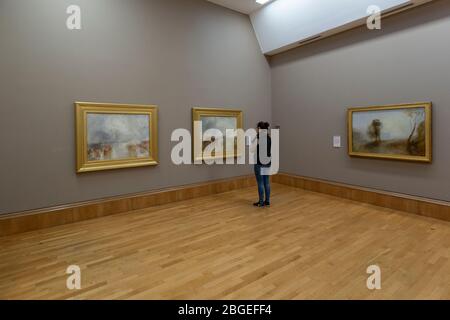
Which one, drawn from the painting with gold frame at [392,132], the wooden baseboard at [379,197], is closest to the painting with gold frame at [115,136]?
the wooden baseboard at [379,197]

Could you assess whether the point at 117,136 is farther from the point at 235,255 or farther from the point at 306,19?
the point at 306,19

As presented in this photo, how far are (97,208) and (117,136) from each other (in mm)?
1236

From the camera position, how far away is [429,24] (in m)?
4.05

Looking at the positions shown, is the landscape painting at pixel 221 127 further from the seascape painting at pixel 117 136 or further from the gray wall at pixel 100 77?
the seascape painting at pixel 117 136

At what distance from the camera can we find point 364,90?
4.92m

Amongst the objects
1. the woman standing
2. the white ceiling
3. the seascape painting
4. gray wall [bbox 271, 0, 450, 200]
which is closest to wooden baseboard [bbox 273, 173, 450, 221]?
gray wall [bbox 271, 0, 450, 200]

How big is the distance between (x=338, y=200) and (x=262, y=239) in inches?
97.2

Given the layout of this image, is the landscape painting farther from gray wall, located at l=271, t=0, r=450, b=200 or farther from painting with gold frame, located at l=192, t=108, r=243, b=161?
gray wall, located at l=271, t=0, r=450, b=200

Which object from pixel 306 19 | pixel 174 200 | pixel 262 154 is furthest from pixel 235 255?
pixel 306 19

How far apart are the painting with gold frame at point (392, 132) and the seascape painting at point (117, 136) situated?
155 inches

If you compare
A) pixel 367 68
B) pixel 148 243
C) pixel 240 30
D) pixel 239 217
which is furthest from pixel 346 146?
pixel 148 243

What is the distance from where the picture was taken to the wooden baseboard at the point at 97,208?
12.1ft

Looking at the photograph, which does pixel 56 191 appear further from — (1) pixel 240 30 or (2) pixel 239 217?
(1) pixel 240 30

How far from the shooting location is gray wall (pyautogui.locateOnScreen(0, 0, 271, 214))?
12.1ft
